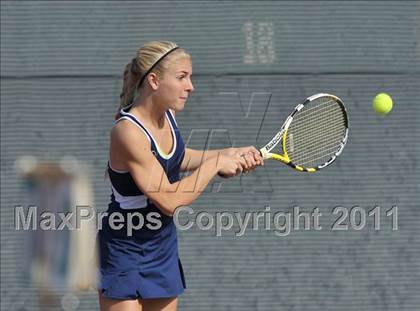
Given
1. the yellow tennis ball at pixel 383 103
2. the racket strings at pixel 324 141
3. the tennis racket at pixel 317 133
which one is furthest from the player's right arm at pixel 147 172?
the yellow tennis ball at pixel 383 103

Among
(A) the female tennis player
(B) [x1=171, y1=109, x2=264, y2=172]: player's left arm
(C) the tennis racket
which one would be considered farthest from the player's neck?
(C) the tennis racket

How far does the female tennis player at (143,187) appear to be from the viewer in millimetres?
2949

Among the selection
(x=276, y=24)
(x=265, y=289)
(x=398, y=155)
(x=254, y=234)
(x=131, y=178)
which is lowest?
(x=265, y=289)

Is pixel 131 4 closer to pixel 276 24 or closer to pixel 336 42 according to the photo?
pixel 276 24

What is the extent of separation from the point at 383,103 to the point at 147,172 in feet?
5.09

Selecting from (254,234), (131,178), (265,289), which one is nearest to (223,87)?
(254,234)

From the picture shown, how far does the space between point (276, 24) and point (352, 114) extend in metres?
0.55

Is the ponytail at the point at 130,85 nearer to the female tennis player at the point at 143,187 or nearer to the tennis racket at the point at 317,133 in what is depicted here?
the female tennis player at the point at 143,187

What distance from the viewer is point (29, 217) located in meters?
4.30

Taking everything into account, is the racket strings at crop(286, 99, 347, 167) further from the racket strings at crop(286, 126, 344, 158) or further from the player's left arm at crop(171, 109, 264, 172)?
the player's left arm at crop(171, 109, 264, 172)

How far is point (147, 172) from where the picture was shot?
9.58 feet

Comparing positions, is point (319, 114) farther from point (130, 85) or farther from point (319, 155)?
point (130, 85)

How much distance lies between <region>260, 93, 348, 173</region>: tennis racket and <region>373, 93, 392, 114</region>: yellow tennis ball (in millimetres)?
436

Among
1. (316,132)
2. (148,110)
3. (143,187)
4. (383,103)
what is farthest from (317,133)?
(143,187)
